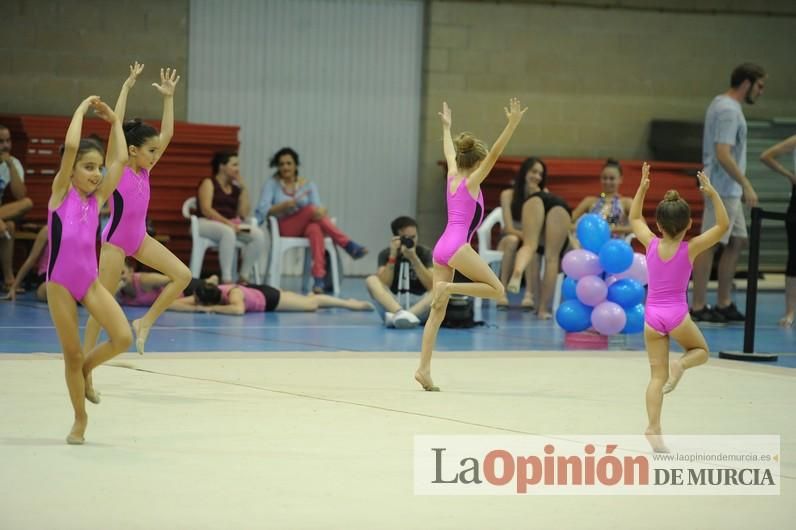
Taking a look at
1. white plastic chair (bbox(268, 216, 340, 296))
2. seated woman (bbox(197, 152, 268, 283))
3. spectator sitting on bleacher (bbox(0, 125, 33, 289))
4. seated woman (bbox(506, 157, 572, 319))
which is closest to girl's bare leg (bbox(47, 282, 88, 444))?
seated woman (bbox(506, 157, 572, 319))

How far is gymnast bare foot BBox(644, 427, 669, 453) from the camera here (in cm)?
541

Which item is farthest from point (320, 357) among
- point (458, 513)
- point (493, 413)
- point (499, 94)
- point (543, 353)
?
point (499, 94)

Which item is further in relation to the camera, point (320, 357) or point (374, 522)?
point (320, 357)

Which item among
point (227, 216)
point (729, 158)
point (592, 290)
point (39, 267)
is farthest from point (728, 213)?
point (39, 267)

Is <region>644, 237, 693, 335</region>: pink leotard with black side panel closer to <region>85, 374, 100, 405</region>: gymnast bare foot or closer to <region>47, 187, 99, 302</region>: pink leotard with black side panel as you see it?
<region>47, 187, 99, 302</region>: pink leotard with black side panel

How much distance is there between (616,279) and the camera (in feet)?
31.0

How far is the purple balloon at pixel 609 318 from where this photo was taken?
9.14m

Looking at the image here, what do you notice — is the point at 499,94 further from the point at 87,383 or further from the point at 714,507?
the point at 714,507

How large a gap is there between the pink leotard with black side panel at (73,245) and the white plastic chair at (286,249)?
7.17m

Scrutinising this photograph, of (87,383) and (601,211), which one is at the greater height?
(601,211)

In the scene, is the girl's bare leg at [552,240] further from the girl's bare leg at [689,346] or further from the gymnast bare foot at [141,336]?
the girl's bare leg at [689,346]

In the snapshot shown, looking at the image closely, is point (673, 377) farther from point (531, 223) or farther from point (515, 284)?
point (531, 223)

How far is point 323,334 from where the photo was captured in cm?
980

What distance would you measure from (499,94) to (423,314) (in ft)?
18.9
